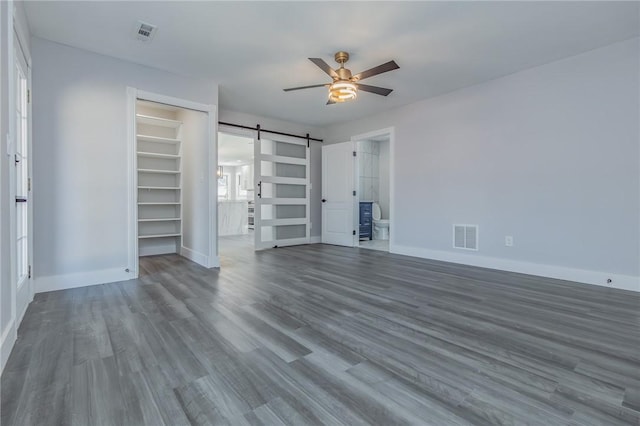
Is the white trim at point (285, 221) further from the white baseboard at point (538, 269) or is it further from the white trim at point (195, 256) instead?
the white baseboard at point (538, 269)

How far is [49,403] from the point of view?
1352 mm

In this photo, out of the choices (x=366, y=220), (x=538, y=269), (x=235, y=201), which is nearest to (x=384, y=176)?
(x=366, y=220)

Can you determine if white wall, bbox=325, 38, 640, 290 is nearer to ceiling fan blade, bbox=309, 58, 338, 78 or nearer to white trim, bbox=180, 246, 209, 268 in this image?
ceiling fan blade, bbox=309, 58, 338, 78

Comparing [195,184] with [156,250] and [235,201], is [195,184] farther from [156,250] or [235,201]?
[235,201]

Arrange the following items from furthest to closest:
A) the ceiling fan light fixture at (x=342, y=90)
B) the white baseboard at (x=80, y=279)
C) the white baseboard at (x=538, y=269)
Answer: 1. the ceiling fan light fixture at (x=342, y=90)
2. the white baseboard at (x=538, y=269)
3. the white baseboard at (x=80, y=279)

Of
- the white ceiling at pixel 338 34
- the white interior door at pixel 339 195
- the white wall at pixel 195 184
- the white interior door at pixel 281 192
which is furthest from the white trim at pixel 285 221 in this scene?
the white ceiling at pixel 338 34

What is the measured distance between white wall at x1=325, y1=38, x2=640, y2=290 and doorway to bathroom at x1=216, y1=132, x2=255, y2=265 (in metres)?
3.26

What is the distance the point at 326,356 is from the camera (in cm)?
176

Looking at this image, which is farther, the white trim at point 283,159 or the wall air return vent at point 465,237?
the white trim at point 283,159

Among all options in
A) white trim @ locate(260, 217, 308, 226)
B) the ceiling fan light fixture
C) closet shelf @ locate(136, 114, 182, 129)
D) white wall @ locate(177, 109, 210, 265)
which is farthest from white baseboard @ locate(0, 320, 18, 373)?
white trim @ locate(260, 217, 308, 226)

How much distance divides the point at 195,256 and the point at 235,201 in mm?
3718

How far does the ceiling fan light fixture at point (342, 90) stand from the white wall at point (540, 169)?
1.98 m

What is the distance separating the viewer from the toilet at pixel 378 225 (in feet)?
25.2

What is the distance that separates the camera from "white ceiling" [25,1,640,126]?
8.48 ft
